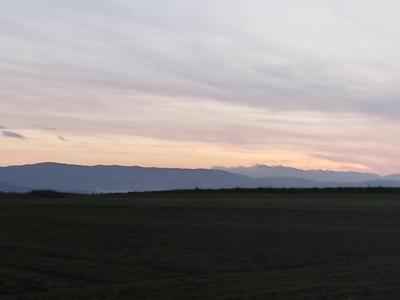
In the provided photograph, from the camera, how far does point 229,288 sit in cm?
1559

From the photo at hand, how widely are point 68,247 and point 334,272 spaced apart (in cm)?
993

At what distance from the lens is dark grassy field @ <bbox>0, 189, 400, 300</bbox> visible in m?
15.4

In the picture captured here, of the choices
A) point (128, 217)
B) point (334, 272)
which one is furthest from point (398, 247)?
point (128, 217)

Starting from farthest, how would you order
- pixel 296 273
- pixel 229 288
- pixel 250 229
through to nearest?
pixel 250 229 → pixel 296 273 → pixel 229 288

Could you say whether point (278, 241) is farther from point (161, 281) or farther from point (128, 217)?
point (128, 217)

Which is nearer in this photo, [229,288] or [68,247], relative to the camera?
[229,288]

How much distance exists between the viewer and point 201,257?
21359 mm

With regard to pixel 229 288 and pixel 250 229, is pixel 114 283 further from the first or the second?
pixel 250 229

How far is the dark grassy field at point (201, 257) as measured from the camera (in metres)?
15.4

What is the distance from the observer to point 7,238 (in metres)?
27.1

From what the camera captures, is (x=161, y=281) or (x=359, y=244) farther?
(x=359, y=244)

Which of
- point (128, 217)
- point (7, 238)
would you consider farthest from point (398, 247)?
point (128, 217)

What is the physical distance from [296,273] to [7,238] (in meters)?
13.4

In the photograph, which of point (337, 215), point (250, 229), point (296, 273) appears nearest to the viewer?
point (296, 273)
